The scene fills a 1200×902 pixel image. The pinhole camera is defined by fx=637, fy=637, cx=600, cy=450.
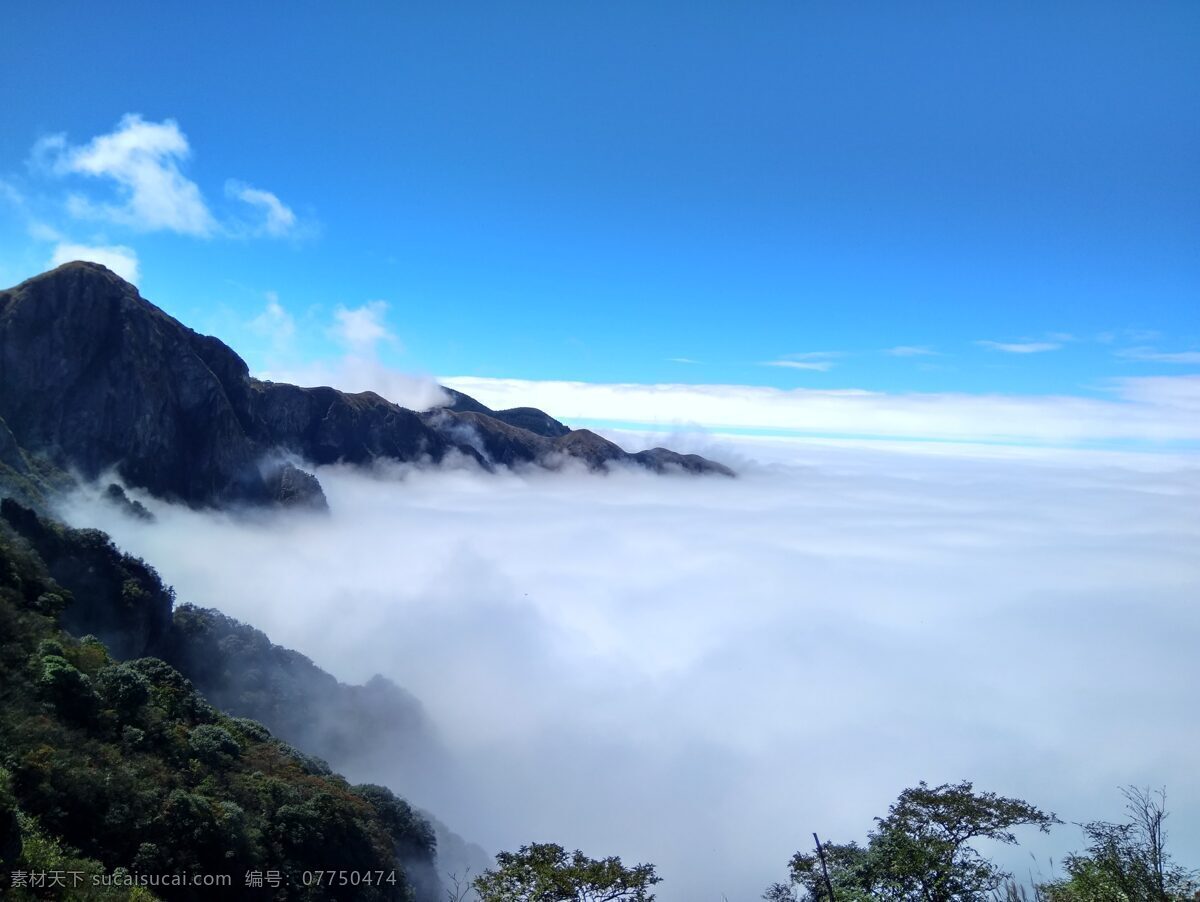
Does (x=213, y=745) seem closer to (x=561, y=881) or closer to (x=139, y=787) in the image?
(x=139, y=787)

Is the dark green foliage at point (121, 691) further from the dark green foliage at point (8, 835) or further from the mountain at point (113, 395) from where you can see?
the mountain at point (113, 395)

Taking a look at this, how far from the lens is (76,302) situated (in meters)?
111

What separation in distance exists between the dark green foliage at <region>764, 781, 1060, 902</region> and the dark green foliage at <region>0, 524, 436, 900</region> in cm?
1848

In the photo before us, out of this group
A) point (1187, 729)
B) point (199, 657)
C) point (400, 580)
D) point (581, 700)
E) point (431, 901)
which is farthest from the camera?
point (400, 580)

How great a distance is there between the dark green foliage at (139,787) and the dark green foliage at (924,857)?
18.5 metres

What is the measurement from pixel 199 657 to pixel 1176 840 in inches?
4372

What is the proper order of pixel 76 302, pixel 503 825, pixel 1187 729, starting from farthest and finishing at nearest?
pixel 1187 729 < pixel 76 302 < pixel 503 825

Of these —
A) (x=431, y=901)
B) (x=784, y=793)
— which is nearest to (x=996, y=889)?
(x=431, y=901)

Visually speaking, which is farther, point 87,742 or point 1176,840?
point 1176,840

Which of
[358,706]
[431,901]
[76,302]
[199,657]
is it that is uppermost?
[76,302]

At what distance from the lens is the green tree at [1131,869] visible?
16.4 meters

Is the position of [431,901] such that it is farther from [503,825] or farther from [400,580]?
[400,580]

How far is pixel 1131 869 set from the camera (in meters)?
17.1

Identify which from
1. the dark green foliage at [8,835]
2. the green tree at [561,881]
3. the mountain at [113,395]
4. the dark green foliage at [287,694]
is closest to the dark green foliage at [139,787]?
the dark green foliage at [8,835]
